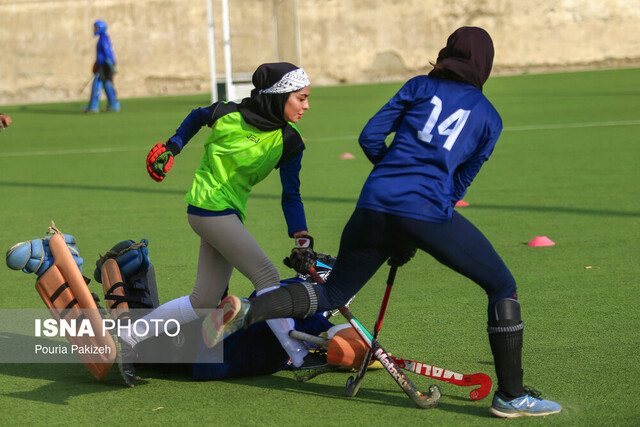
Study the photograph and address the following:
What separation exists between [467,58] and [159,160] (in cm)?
161

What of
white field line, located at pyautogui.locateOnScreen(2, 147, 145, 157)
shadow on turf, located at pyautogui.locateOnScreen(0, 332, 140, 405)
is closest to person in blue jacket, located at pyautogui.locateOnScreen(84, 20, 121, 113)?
white field line, located at pyautogui.locateOnScreen(2, 147, 145, 157)

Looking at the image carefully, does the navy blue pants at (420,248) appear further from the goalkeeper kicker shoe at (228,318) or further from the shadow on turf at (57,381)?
the shadow on turf at (57,381)

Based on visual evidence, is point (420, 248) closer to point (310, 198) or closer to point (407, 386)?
point (407, 386)

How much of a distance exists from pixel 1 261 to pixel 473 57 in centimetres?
485

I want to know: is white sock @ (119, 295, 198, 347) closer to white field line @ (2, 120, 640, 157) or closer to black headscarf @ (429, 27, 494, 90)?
black headscarf @ (429, 27, 494, 90)

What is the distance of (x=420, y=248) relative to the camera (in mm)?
3805

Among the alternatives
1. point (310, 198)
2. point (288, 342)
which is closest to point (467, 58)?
point (288, 342)

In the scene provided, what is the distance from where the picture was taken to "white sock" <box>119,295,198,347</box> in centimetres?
472

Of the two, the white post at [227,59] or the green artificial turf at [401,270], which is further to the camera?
the white post at [227,59]

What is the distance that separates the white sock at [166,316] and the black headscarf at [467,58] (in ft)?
5.90

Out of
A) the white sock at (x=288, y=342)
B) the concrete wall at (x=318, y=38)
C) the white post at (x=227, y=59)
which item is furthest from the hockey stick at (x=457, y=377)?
the concrete wall at (x=318, y=38)

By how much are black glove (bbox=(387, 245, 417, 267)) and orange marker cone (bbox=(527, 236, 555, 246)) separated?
3.65 metres

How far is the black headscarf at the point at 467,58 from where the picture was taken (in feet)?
12.8

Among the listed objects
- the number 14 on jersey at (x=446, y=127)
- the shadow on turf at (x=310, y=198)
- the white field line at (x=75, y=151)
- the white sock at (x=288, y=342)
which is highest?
the number 14 on jersey at (x=446, y=127)
